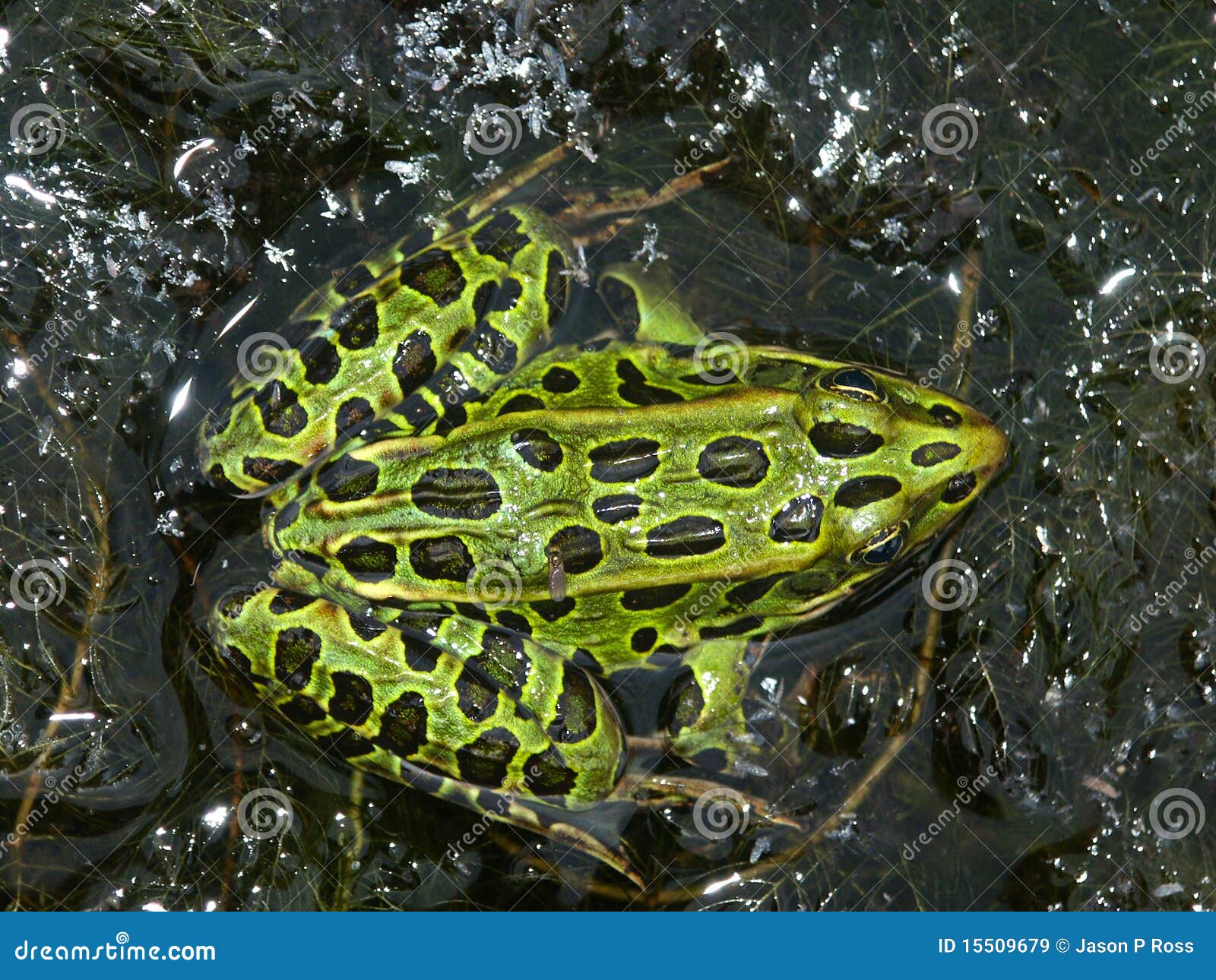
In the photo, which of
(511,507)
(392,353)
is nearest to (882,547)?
(511,507)

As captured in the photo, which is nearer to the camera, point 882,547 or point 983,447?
point 882,547

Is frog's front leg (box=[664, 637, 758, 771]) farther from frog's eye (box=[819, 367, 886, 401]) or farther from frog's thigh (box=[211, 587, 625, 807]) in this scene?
frog's eye (box=[819, 367, 886, 401])

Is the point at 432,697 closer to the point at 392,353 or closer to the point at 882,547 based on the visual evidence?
the point at 392,353

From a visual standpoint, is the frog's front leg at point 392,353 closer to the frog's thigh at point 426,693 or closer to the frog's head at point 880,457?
the frog's thigh at point 426,693

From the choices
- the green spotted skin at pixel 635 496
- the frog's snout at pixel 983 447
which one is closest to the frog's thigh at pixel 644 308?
the green spotted skin at pixel 635 496

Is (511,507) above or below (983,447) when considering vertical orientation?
below

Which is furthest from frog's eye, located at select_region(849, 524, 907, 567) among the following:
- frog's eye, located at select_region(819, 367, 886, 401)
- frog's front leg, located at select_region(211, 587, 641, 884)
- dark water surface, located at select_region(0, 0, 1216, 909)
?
frog's front leg, located at select_region(211, 587, 641, 884)

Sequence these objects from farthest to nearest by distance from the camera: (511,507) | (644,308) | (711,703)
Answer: (644,308) → (711,703) → (511,507)
